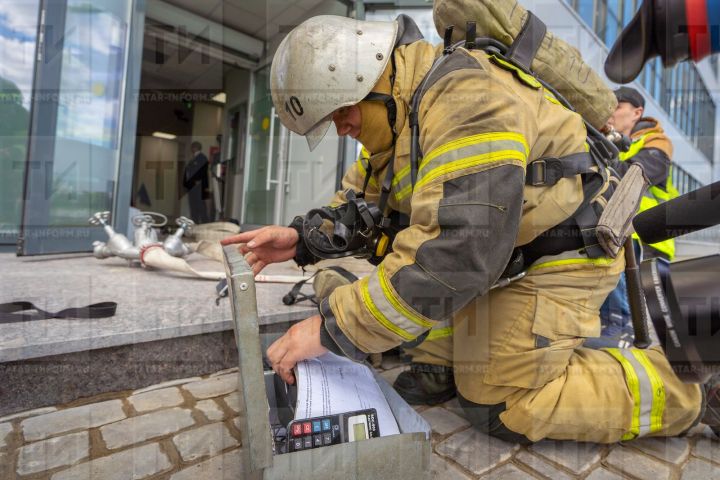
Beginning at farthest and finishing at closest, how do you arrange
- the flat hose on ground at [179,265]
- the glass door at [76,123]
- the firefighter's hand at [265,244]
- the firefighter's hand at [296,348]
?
1. the glass door at [76,123]
2. the flat hose on ground at [179,265]
3. the firefighter's hand at [265,244]
4. the firefighter's hand at [296,348]

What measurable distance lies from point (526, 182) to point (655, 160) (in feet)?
7.12

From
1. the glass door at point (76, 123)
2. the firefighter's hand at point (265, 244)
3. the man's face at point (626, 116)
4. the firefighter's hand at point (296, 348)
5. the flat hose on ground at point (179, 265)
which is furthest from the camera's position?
the glass door at point (76, 123)

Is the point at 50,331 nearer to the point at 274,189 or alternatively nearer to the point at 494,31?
the point at 494,31

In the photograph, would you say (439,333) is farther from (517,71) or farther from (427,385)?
(517,71)

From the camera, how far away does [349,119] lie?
4.81ft

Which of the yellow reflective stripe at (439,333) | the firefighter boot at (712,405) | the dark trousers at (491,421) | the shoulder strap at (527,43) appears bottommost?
the dark trousers at (491,421)

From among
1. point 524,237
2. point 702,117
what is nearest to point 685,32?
point 524,237

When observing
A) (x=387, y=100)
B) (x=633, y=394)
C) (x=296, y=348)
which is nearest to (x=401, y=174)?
(x=387, y=100)

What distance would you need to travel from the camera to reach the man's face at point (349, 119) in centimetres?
144

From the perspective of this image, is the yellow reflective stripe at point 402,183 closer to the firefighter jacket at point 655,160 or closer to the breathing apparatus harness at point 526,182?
the breathing apparatus harness at point 526,182

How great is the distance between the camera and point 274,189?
22.9 feet

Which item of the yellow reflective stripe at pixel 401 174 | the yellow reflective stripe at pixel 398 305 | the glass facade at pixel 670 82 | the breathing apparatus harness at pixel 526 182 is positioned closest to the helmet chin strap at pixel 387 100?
the breathing apparatus harness at pixel 526 182

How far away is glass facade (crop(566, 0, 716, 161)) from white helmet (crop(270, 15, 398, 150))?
30.2 inches

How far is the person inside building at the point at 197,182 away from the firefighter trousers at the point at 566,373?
8512 mm
